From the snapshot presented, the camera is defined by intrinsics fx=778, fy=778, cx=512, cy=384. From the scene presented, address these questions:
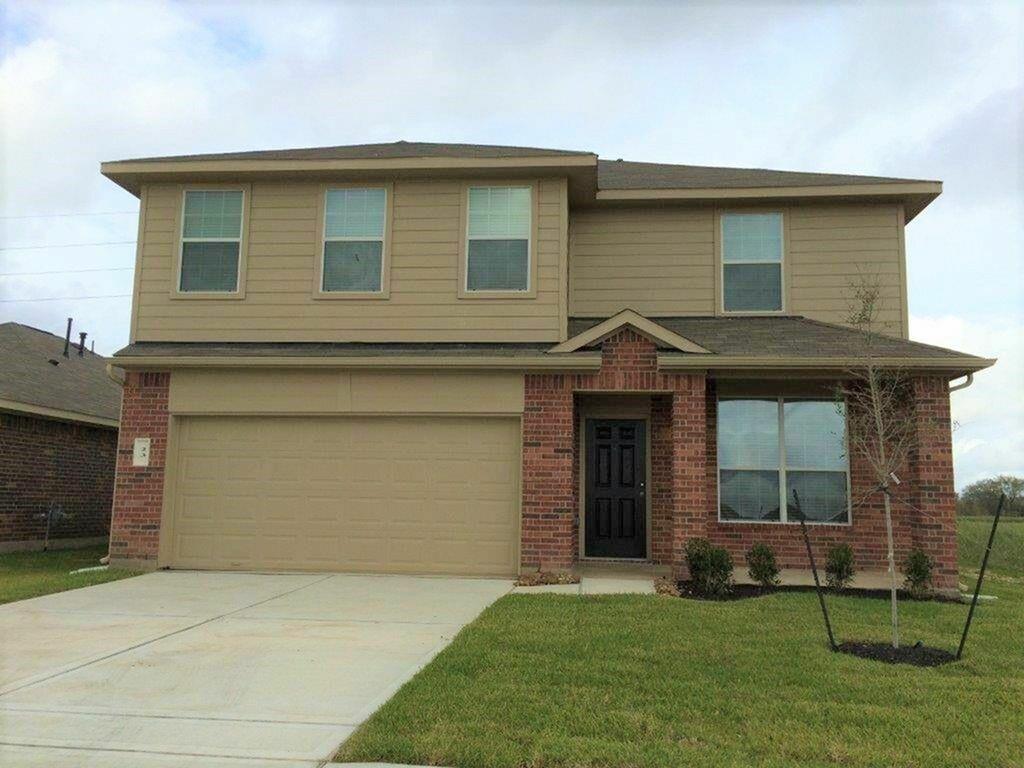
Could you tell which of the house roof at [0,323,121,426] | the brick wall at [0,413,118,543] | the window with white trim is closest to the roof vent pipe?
the house roof at [0,323,121,426]

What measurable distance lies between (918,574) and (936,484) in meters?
1.20

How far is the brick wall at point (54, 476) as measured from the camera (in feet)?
42.0

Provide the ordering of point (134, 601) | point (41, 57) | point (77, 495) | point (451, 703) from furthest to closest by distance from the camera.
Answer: point (77, 495) → point (41, 57) → point (134, 601) → point (451, 703)

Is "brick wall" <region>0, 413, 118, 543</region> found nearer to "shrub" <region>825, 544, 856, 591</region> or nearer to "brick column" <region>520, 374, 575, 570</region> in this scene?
"brick column" <region>520, 374, 575, 570</region>

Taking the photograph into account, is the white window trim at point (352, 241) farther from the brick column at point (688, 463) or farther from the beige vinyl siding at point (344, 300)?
the brick column at point (688, 463)

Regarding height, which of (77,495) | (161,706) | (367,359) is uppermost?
(367,359)

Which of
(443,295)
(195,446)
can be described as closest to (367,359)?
(443,295)

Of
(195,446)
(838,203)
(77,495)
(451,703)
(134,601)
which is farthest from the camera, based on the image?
(77,495)

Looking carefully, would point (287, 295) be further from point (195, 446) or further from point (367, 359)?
point (195, 446)

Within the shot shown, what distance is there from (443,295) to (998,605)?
753 cm

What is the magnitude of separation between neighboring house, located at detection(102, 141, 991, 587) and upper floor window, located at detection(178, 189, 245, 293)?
4 cm

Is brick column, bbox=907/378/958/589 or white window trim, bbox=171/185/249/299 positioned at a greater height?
white window trim, bbox=171/185/249/299

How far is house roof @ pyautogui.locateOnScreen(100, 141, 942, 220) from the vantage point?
34.6 ft

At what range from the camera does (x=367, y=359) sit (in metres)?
10.1
